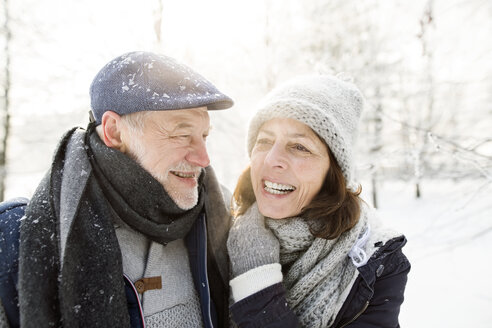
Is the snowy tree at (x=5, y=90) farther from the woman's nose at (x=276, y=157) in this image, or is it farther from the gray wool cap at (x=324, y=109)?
the woman's nose at (x=276, y=157)

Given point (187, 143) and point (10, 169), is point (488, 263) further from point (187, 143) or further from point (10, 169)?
point (10, 169)

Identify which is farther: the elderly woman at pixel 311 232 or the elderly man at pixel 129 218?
the elderly woman at pixel 311 232

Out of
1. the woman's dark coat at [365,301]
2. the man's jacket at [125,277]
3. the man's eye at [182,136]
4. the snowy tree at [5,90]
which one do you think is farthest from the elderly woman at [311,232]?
the snowy tree at [5,90]

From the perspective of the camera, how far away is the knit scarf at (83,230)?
1.08 m

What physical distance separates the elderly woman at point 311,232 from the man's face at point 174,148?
388 mm

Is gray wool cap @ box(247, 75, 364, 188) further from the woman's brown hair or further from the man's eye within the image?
the man's eye

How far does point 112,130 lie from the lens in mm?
1467

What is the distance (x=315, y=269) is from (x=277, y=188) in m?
0.48

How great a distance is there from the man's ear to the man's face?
0.02m

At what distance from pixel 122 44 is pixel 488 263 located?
9295mm

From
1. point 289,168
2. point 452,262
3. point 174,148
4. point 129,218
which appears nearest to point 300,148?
point 289,168

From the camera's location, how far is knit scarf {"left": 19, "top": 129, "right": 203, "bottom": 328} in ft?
3.54

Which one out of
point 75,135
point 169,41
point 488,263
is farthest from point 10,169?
point 488,263

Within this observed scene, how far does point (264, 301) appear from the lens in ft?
4.66
